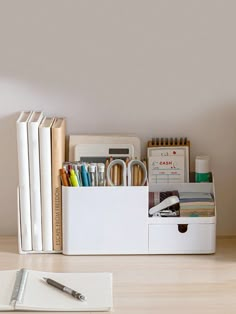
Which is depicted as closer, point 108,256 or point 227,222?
point 108,256

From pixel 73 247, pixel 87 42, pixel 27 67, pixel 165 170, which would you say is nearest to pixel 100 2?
pixel 87 42

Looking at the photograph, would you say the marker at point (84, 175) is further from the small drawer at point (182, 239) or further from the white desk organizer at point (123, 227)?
the small drawer at point (182, 239)

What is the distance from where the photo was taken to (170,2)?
1.95 metres

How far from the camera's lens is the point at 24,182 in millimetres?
1913

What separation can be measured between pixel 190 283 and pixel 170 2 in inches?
26.6

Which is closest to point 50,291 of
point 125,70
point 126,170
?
point 126,170

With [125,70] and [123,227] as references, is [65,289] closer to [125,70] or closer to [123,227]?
[123,227]

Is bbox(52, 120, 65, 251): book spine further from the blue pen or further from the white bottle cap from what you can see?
the white bottle cap

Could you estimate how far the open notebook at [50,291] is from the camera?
1.62 m

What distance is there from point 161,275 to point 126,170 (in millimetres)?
266

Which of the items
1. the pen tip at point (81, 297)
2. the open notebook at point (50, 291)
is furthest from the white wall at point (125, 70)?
the pen tip at point (81, 297)

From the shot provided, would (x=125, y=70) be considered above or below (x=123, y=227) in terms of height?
above

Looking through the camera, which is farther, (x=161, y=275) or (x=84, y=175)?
(x=84, y=175)

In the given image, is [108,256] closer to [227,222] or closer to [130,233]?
[130,233]
